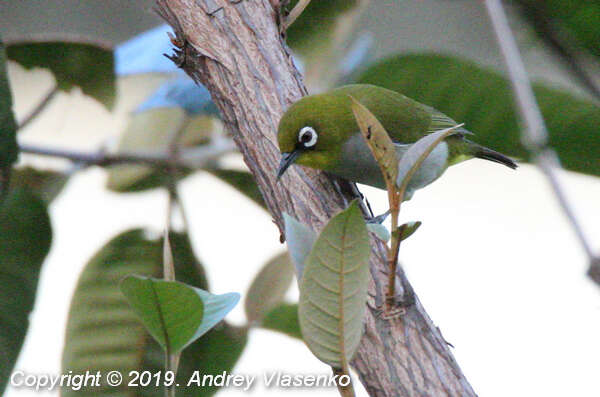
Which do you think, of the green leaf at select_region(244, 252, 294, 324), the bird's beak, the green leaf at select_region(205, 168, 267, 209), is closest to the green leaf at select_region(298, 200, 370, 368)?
the bird's beak

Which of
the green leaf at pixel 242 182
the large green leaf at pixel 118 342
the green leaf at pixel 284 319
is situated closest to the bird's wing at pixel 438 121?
the green leaf at pixel 242 182

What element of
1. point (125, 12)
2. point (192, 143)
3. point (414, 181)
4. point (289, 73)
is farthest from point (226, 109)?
point (125, 12)

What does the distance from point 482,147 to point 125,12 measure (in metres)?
2.75

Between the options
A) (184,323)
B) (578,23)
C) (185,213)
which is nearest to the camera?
(184,323)

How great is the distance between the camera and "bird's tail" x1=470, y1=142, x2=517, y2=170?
1.92 m

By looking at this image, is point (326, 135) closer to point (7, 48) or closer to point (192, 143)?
point (192, 143)

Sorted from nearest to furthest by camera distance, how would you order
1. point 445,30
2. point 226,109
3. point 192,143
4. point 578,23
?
point 226,109 → point 578,23 → point 192,143 → point 445,30

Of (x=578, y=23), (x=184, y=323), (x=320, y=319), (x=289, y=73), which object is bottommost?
(x=184, y=323)

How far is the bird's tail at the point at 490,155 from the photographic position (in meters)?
1.92

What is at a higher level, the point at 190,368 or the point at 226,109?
the point at 226,109

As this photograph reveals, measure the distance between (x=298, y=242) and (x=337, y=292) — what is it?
0.08 metres

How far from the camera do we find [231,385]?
1.44m

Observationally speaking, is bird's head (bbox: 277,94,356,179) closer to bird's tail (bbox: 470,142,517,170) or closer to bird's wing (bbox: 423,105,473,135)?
bird's wing (bbox: 423,105,473,135)

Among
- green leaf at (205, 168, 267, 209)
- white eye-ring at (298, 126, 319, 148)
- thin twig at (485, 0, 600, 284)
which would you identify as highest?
thin twig at (485, 0, 600, 284)
